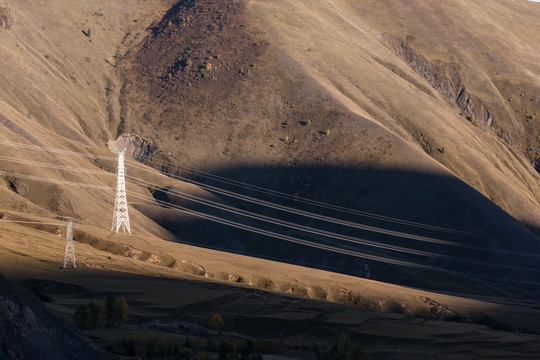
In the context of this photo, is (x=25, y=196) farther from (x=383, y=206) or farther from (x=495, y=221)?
(x=495, y=221)

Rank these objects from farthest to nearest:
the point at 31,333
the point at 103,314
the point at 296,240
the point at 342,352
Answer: the point at 296,240 → the point at 103,314 → the point at 342,352 → the point at 31,333

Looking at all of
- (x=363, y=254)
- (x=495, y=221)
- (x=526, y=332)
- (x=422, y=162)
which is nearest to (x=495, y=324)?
(x=526, y=332)

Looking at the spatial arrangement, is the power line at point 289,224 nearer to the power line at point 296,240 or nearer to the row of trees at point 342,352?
the power line at point 296,240

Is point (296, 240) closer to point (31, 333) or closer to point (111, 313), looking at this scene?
point (111, 313)

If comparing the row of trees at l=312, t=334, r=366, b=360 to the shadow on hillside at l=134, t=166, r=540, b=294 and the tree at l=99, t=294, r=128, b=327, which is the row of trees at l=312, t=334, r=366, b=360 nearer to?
the tree at l=99, t=294, r=128, b=327

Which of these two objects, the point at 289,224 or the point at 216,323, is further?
the point at 289,224

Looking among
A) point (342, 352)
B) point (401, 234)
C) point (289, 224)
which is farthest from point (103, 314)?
point (401, 234)
